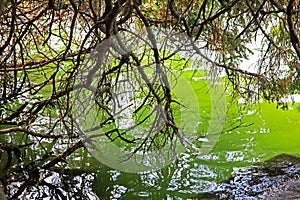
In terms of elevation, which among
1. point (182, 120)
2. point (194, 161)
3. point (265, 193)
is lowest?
point (265, 193)

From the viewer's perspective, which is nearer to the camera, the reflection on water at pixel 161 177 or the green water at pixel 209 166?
the reflection on water at pixel 161 177

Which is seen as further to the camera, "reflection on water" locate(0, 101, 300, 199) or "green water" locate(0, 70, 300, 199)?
"green water" locate(0, 70, 300, 199)

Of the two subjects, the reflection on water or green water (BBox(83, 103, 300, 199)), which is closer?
the reflection on water

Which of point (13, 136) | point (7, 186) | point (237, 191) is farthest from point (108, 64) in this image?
point (13, 136)

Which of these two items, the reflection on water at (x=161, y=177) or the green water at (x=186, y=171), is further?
the green water at (x=186, y=171)

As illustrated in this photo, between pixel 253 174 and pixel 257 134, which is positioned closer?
pixel 253 174

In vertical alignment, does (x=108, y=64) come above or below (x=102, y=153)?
above

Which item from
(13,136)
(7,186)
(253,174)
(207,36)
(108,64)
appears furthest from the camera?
(13,136)

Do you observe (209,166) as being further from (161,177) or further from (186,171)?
(161,177)

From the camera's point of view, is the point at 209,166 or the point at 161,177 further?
the point at 209,166

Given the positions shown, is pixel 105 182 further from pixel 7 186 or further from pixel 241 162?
pixel 241 162

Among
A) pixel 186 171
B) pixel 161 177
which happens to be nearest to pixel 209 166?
pixel 186 171

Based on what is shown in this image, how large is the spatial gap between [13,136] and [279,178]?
7.48 feet

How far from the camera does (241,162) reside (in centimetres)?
334
